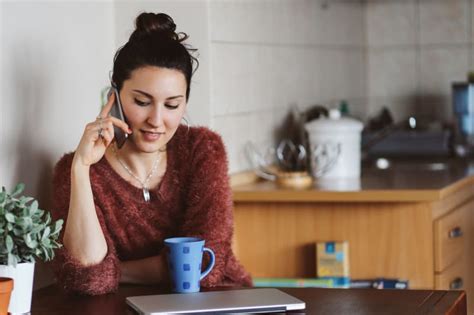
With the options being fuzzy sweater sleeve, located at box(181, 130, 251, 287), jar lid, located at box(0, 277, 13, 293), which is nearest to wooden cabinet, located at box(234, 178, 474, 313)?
fuzzy sweater sleeve, located at box(181, 130, 251, 287)

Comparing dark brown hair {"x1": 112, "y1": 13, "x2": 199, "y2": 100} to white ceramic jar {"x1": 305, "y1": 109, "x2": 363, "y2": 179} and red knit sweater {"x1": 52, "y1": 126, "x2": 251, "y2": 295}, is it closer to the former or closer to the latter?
red knit sweater {"x1": 52, "y1": 126, "x2": 251, "y2": 295}

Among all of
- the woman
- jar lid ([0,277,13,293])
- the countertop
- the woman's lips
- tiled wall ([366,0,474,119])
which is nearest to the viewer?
jar lid ([0,277,13,293])

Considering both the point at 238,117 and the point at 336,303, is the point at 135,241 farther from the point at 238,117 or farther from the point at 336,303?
the point at 238,117

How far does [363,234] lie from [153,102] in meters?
0.98

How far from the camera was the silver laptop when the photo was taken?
1.63m

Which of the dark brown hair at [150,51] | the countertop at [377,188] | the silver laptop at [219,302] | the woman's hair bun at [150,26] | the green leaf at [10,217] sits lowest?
the silver laptop at [219,302]

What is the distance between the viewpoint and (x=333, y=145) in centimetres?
310

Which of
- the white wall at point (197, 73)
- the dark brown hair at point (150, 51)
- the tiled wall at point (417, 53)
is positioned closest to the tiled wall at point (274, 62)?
the white wall at point (197, 73)

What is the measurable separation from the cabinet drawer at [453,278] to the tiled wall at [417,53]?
132 cm

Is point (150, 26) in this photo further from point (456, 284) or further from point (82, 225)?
point (456, 284)

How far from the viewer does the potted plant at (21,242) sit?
1.61 metres

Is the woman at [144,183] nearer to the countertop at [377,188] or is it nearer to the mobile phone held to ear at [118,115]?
the mobile phone held to ear at [118,115]

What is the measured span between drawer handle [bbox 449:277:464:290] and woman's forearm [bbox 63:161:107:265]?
1303 millimetres

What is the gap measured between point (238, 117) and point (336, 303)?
1.29 m
